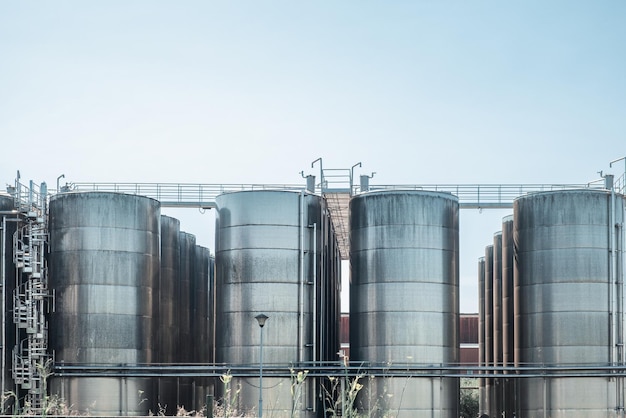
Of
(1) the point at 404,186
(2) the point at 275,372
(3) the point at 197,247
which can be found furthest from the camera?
(3) the point at 197,247

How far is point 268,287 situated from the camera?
1184 inches

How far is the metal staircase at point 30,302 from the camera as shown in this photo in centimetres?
3006

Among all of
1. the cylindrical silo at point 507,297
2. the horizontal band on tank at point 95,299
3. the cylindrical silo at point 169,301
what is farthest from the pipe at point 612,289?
the cylindrical silo at point 169,301

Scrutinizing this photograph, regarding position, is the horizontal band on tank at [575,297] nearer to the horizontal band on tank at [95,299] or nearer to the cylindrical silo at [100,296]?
the cylindrical silo at [100,296]

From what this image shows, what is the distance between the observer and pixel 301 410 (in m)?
29.9

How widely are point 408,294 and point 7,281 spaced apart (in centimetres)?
1433

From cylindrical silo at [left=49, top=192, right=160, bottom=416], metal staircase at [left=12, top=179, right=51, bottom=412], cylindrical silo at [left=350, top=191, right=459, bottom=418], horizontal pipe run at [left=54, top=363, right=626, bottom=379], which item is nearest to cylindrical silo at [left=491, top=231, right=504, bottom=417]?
horizontal pipe run at [left=54, top=363, right=626, bottom=379]

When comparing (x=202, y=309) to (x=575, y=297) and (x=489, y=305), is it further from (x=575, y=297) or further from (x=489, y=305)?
(x=575, y=297)

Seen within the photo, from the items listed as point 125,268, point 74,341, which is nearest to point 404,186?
point 125,268

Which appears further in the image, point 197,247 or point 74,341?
point 197,247

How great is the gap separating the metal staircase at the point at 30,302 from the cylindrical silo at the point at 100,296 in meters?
0.42

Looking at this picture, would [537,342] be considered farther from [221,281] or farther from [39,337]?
[39,337]

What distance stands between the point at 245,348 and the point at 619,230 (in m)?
14.1

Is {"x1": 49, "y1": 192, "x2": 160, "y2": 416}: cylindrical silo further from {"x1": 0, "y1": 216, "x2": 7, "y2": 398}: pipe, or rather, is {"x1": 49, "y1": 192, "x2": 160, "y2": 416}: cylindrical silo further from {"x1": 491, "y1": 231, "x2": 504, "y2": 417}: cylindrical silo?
{"x1": 491, "y1": 231, "x2": 504, "y2": 417}: cylindrical silo
